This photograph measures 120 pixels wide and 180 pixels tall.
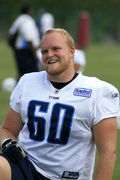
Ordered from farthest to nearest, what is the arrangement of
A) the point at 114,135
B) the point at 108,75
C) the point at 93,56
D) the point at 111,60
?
1. the point at 93,56
2. the point at 111,60
3. the point at 108,75
4. the point at 114,135

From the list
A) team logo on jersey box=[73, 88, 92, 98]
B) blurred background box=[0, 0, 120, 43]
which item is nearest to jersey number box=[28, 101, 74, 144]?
team logo on jersey box=[73, 88, 92, 98]

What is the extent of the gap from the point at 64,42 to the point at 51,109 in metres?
0.45

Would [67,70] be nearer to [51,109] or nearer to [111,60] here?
[51,109]

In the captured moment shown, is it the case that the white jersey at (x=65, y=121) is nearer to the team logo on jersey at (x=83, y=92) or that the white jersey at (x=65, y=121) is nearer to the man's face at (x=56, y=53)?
the team logo on jersey at (x=83, y=92)

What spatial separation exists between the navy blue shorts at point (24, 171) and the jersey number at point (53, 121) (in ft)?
0.60

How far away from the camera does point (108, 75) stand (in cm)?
1650

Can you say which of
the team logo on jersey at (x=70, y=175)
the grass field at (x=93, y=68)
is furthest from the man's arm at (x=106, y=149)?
the grass field at (x=93, y=68)

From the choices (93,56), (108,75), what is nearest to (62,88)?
(108,75)

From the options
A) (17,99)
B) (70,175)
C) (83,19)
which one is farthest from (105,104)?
(83,19)

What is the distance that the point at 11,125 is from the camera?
4.08 metres

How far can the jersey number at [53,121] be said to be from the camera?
3.82 meters

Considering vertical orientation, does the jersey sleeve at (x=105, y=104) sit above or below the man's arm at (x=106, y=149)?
above

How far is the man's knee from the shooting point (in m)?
3.66

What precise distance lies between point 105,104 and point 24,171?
689 millimetres
